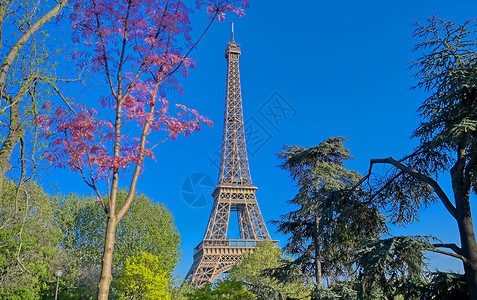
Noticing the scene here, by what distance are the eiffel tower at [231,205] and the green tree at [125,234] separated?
1239 centimetres

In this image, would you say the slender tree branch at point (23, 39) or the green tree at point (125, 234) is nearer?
the slender tree branch at point (23, 39)

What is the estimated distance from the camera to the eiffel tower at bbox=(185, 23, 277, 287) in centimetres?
4719

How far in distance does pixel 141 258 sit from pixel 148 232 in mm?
5762

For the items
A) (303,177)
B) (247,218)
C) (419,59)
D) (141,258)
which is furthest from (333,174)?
(247,218)

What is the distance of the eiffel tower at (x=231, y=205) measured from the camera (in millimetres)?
47188

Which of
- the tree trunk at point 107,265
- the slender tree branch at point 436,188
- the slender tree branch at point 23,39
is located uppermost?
the slender tree branch at point 23,39

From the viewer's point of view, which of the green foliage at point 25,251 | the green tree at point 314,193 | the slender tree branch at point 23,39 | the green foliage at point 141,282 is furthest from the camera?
the green foliage at point 141,282

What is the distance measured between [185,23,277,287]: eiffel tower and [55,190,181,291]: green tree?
12.4 metres

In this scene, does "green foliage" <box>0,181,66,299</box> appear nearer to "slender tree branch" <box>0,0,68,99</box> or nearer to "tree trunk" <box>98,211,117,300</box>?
"slender tree branch" <box>0,0,68,99</box>

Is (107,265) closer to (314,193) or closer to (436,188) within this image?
(436,188)

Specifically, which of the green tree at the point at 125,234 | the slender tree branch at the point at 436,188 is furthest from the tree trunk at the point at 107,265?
the green tree at the point at 125,234

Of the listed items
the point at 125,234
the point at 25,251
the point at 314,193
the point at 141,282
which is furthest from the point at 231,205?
the point at 314,193

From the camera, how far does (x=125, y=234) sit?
101 feet

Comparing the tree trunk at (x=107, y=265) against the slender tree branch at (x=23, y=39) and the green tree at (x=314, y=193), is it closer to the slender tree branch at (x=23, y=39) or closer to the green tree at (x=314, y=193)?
the slender tree branch at (x=23, y=39)
